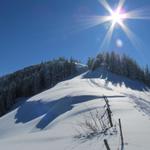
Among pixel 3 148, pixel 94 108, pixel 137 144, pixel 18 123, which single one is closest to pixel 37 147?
pixel 3 148

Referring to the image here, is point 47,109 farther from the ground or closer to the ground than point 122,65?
closer to the ground

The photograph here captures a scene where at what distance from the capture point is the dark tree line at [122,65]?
95438mm

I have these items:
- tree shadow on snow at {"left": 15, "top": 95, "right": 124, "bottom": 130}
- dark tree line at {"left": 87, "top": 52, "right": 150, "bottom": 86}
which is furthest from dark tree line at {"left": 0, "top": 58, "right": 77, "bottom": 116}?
tree shadow on snow at {"left": 15, "top": 95, "right": 124, "bottom": 130}

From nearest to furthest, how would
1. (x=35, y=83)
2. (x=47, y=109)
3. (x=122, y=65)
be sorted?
1. (x=47, y=109)
2. (x=122, y=65)
3. (x=35, y=83)

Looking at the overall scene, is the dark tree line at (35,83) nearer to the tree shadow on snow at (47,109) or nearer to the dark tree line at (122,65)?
the dark tree line at (122,65)

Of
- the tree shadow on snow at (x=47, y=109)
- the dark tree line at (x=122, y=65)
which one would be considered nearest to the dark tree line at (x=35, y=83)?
the dark tree line at (x=122, y=65)

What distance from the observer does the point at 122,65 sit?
9800 cm

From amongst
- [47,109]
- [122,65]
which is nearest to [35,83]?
[122,65]

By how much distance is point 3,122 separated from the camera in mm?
40125

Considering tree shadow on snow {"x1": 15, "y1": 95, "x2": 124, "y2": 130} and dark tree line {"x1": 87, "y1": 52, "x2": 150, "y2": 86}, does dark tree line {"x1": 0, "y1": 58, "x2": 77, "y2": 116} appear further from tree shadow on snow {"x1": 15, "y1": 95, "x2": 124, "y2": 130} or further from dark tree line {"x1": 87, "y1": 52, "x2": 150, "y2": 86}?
tree shadow on snow {"x1": 15, "y1": 95, "x2": 124, "y2": 130}

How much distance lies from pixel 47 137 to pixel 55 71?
316ft

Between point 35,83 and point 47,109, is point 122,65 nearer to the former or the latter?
point 35,83

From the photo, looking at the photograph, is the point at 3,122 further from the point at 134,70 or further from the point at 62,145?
the point at 134,70

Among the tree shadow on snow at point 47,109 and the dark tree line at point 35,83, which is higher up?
the dark tree line at point 35,83
